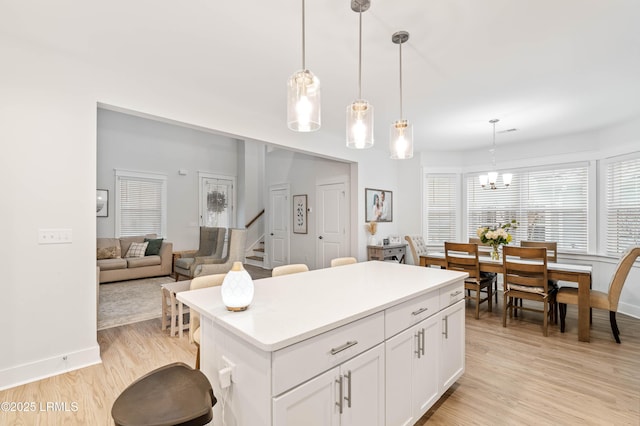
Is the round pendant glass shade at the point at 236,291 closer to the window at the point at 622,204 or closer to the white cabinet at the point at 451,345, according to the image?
the white cabinet at the point at 451,345

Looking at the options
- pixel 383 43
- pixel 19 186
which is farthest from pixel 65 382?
pixel 383 43

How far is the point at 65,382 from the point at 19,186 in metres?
1.60

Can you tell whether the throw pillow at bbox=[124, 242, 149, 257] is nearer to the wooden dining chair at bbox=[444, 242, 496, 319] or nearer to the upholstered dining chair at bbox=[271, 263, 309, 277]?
the upholstered dining chair at bbox=[271, 263, 309, 277]

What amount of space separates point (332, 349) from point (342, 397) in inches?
9.3

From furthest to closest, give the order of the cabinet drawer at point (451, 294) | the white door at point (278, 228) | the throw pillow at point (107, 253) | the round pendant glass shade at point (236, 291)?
the white door at point (278, 228), the throw pillow at point (107, 253), the cabinet drawer at point (451, 294), the round pendant glass shade at point (236, 291)

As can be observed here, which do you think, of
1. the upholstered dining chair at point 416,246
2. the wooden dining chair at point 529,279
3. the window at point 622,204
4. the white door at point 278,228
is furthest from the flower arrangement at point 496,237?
the white door at point 278,228

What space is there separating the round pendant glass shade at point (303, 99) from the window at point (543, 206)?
521 centimetres

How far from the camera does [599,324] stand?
147 inches

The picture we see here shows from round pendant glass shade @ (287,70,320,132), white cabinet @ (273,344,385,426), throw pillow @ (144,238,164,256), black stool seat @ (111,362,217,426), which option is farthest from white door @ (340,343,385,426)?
throw pillow @ (144,238,164,256)

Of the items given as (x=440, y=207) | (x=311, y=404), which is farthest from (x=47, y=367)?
(x=440, y=207)

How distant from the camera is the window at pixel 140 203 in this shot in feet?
22.6

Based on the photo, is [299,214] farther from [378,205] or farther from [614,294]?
[614,294]

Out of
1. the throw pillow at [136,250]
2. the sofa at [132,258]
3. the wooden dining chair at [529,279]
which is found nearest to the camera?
the wooden dining chair at [529,279]

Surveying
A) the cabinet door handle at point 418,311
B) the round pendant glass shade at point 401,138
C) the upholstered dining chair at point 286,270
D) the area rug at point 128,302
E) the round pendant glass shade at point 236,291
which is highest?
the round pendant glass shade at point 401,138
